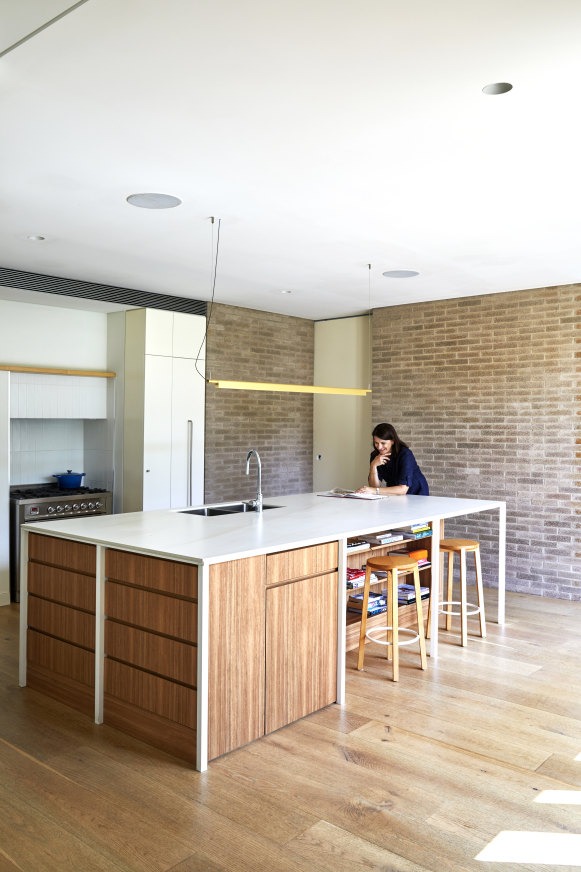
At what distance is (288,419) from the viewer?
8.00 m

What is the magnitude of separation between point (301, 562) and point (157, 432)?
3.38m

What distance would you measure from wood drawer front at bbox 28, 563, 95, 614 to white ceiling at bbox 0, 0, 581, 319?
2.03m

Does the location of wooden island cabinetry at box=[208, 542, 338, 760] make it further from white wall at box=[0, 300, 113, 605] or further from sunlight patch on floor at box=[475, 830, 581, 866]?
white wall at box=[0, 300, 113, 605]

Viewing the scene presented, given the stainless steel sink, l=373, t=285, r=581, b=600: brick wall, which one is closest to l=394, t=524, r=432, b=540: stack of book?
the stainless steel sink

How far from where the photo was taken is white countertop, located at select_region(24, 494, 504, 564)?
318 centimetres

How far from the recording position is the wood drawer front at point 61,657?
3484 mm

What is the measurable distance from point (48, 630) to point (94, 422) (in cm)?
337

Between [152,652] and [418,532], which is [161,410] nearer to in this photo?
[418,532]

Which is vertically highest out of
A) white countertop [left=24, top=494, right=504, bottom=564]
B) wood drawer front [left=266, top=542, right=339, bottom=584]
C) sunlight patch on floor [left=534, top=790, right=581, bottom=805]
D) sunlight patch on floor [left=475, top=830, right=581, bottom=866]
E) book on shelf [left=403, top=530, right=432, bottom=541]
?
white countertop [left=24, top=494, right=504, bottom=564]

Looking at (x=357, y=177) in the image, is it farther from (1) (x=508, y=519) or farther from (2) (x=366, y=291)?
(1) (x=508, y=519)

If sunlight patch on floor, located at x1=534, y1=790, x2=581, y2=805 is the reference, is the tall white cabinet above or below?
above

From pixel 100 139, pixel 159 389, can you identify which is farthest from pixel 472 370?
pixel 100 139

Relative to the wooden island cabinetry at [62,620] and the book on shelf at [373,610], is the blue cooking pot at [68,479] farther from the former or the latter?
the book on shelf at [373,610]

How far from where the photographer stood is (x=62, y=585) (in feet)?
12.0
